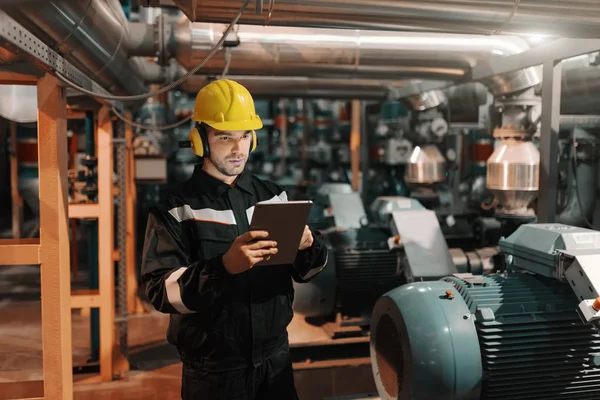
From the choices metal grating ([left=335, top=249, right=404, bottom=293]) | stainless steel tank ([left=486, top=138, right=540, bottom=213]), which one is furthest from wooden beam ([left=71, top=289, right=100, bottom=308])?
stainless steel tank ([left=486, top=138, right=540, bottom=213])

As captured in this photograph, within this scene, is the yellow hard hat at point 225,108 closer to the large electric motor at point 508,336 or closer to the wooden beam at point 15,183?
the large electric motor at point 508,336

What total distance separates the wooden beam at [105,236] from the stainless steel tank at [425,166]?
256 cm

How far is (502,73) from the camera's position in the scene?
3295mm

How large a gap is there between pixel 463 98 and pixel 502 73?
4.75ft

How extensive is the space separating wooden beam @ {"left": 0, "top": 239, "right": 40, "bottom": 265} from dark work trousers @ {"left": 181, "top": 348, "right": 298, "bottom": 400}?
2.29ft

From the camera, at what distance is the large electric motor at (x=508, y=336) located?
210 cm

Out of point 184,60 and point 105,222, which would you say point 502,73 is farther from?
point 105,222

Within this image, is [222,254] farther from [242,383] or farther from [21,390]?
[21,390]

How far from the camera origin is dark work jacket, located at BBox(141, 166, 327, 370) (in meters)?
1.69

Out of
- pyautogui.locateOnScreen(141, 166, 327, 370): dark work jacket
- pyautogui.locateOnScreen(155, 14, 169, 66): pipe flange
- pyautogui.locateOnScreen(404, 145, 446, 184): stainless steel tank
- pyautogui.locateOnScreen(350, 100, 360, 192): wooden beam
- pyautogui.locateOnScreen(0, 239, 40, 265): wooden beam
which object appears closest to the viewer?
pyautogui.locateOnScreen(141, 166, 327, 370): dark work jacket

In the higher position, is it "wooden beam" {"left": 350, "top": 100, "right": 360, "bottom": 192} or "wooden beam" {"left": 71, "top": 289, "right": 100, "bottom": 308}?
"wooden beam" {"left": 350, "top": 100, "right": 360, "bottom": 192}

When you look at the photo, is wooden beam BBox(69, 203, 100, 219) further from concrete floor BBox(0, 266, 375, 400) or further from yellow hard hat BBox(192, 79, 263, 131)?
yellow hard hat BBox(192, 79, 263, 131)

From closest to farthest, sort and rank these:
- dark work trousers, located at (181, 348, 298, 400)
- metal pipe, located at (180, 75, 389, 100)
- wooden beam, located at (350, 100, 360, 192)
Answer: dark work trousers, located at (181, 348, 298, 400)
metal pipe, located at (180, 75, 389, 100)
wooden beam, located at (350, 100, 360, 192)

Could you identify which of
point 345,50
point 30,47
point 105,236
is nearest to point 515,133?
point 345,50
